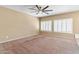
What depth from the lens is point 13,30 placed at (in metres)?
1.81

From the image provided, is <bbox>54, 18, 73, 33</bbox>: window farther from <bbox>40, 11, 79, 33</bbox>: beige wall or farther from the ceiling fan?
the ceiling fan

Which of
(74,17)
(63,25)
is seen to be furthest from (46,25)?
(74,17)

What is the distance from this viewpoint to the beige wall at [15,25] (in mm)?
1752

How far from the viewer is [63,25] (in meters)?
1.86

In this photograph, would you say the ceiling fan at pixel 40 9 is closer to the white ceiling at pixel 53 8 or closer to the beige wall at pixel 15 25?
the white ceiling at pixel 53 8

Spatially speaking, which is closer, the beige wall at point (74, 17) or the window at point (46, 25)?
the beige wall at point (74, 17)

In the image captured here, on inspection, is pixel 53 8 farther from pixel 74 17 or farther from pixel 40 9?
pixel 74 17

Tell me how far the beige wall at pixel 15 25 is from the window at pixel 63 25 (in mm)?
364

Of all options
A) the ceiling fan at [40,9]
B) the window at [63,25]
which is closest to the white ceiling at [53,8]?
the ceiling fan at [40,9]

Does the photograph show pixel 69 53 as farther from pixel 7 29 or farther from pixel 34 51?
pixel 7 29
